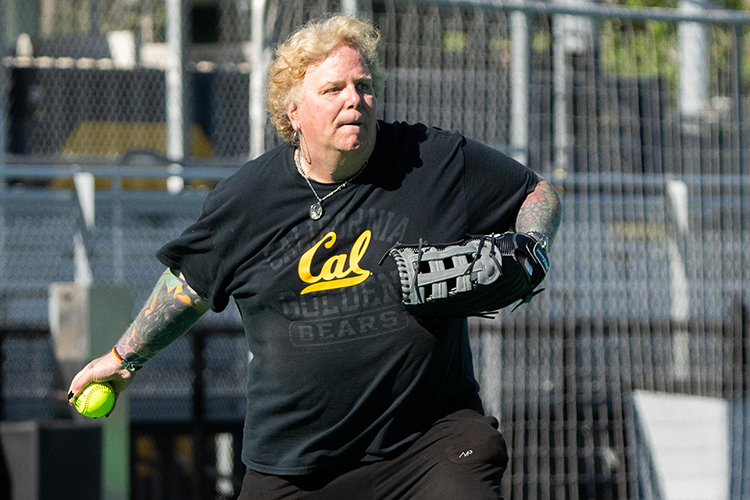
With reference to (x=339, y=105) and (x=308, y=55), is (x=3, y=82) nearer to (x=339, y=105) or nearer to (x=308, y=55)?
(x=308, y=55)

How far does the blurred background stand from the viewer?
5.69 m

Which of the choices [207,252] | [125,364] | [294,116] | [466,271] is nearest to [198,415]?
→ [125,364]

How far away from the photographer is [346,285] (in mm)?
2838

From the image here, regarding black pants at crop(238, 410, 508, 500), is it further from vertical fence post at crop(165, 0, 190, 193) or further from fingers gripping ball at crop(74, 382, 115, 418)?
vertical fence post at crop(165, 0, 190, 193)

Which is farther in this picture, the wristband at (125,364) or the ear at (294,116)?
the wristband at (125,364)

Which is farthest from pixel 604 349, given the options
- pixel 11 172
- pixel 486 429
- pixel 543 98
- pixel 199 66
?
pixel 199 66

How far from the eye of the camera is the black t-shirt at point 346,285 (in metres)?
2.83

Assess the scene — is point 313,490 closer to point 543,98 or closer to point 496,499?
point 496,499

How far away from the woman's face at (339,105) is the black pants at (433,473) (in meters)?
0.91

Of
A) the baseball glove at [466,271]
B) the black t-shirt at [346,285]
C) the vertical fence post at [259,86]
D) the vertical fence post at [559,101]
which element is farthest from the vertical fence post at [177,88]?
the baseball glove at [466,271]

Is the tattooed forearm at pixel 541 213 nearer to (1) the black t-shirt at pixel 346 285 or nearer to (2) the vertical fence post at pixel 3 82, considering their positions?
(1) the black t-shirt at pixel 346 285

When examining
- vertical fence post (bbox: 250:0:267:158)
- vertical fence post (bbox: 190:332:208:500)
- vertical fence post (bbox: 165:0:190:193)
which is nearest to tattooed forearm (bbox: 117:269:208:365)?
vertical fence post (bbox: 250:0:267:158)

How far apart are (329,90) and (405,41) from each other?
297 cm

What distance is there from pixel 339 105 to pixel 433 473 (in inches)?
45.5
